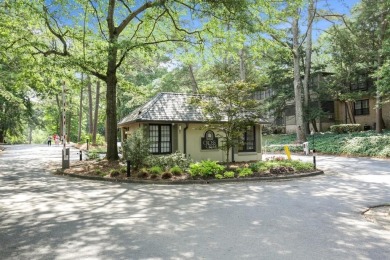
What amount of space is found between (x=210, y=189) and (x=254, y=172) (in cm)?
336

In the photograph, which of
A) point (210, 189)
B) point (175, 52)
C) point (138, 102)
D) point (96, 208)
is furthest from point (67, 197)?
point (138, 102)

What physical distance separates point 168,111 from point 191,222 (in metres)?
11.8

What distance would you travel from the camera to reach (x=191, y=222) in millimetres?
6016

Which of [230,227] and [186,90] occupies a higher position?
[186,90]

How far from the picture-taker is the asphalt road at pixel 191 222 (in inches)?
176

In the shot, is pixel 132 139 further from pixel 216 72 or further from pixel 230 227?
pixel 230 227

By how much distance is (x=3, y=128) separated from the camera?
130 feet

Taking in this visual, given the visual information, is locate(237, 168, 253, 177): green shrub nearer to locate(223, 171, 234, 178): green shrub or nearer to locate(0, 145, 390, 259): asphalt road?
locate(223, 171, 234, 178): green shrub

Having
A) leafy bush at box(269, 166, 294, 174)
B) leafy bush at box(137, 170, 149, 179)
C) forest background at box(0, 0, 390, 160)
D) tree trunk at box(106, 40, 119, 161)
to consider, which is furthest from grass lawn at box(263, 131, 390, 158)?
leafy bush at box(137, 170, 149, 179)

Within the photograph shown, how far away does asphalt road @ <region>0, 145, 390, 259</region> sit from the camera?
448 cm

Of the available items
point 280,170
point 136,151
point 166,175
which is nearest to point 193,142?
point 136,151

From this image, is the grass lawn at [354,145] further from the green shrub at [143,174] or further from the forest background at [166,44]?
the green shrub at [143,174]

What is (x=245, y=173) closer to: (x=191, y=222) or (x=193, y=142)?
(x=193, y=142)

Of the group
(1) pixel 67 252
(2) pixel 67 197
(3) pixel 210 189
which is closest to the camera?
(1) pixel 67 252
